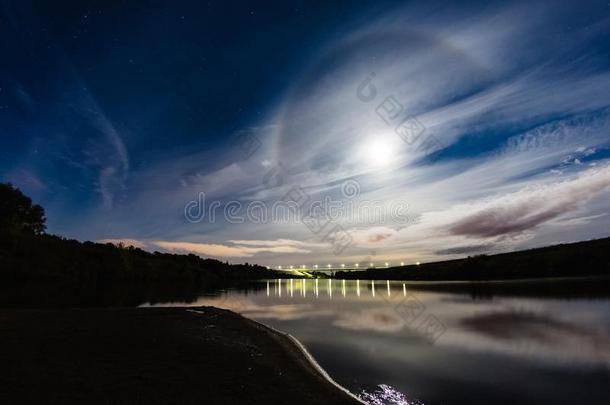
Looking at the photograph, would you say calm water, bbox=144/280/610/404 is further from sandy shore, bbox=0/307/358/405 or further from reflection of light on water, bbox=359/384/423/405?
sandy shore, bbox=0/307/358/405

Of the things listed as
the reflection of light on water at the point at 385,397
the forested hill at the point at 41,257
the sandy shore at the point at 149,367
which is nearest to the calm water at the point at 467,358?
the reflection of light on water at the point at 385,397

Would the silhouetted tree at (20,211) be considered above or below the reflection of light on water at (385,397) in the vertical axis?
above

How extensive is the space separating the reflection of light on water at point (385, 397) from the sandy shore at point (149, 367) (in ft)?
3.93

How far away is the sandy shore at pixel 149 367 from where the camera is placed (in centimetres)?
1081

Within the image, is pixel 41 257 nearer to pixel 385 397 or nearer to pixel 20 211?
pixel 20 211

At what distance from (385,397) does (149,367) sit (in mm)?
9006

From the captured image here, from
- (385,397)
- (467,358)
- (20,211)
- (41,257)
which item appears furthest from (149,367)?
(20,211)

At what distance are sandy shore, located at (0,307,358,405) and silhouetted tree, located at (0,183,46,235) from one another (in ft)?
350

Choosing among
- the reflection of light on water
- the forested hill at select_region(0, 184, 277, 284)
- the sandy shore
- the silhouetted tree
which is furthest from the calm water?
the silhouetted tree

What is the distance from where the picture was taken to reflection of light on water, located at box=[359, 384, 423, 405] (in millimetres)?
13086

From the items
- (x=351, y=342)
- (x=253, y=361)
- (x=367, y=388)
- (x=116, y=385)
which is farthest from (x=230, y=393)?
(x=351, y=342)

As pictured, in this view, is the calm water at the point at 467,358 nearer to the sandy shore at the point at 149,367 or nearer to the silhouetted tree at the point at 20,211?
the sandy shore at the point at 149,367

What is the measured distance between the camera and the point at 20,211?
385 feet

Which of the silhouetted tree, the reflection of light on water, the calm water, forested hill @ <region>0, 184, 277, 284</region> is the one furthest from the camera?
the silhouetted tree
